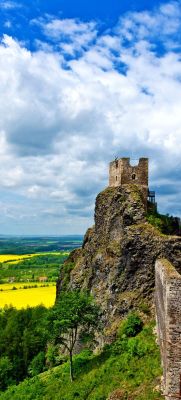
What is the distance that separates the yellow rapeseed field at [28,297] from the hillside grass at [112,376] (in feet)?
197

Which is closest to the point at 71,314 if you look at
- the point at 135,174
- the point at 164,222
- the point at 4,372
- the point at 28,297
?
the point at 164,222

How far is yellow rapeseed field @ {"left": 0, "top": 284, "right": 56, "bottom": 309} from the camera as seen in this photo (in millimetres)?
102562

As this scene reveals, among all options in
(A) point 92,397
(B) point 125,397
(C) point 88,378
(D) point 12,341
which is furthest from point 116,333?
(D) point 12,341

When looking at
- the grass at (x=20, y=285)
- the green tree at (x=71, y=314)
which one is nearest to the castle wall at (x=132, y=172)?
the green tree at (x=71, y=314)

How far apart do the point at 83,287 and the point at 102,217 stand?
334 inches

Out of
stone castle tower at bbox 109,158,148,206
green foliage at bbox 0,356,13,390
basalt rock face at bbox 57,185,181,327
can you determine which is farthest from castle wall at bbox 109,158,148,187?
green foliage at bbox 0,356,13,390

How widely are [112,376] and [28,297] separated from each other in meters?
85.6

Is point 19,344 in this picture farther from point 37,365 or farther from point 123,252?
point 123,252

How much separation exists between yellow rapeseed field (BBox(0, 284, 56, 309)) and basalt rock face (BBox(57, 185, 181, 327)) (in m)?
53.2

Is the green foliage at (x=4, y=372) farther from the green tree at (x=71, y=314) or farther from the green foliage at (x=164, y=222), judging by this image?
the green foliage at (x=164, y=222)

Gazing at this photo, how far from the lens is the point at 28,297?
11438 cm

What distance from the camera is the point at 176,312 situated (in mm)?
22922

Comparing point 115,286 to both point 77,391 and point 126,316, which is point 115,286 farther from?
point 77,391

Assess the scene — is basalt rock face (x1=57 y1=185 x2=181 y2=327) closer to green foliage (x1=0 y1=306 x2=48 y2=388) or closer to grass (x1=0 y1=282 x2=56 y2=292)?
green foliage (x1=0 y1=306 x2=48 y2=388)
